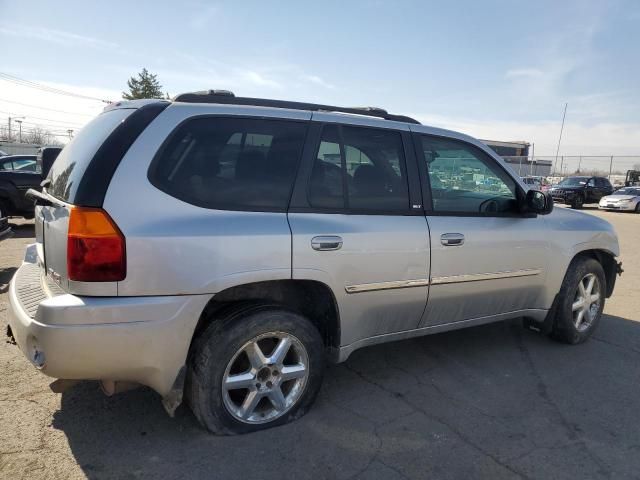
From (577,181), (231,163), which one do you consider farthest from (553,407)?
(577,181)

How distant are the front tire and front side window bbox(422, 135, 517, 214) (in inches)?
54.4

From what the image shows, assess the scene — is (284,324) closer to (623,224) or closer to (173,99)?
(173,99)

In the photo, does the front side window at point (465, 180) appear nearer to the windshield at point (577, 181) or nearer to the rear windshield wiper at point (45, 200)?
the rear windshield wiper at point (45, 200)

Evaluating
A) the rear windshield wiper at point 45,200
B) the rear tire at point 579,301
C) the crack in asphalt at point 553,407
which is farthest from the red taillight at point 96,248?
the rear tire at point 579,301

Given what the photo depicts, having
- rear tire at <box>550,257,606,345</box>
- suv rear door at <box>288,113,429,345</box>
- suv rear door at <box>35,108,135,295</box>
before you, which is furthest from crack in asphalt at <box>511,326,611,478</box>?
suv rear door at <box>35,108,135,295</box>

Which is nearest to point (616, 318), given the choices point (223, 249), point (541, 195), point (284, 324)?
point (541, 195)

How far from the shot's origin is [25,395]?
3.25 m

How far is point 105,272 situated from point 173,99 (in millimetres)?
1098

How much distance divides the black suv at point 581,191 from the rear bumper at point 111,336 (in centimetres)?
2576

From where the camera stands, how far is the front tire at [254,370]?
8.89ft

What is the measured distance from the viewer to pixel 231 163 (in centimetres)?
277

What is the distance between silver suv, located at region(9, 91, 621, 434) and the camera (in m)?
2.42

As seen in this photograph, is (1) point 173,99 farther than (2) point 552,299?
No

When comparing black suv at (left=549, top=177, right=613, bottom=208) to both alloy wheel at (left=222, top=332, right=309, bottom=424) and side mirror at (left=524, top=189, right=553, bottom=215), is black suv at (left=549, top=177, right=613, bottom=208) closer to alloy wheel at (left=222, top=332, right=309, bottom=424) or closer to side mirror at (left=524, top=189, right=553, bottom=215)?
side mirror at (left=524, top=189, right=553, bottom=215)
